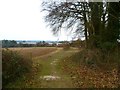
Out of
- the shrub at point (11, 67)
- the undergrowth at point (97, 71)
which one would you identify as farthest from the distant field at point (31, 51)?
the undergrowth at point (97, 71)

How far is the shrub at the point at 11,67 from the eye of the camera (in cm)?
1652

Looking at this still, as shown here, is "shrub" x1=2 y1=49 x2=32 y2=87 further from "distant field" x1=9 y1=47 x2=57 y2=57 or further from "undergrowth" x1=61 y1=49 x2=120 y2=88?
"undergrowth" x1=61 y1=49 x2=120 y2=88

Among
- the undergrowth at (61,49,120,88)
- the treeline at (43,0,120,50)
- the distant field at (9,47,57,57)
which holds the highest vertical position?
the treeline at (43,0,120,50)

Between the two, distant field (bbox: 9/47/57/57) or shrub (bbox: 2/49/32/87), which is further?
distant field (bbox: 9/47/57/57)

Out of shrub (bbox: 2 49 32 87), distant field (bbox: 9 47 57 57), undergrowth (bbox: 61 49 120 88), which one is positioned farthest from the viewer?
distant field (bbox: 9 47 57 57)

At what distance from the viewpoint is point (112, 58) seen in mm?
23203

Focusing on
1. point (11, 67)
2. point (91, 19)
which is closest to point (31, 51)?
point (91, 19)

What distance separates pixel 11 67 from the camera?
1698 cm

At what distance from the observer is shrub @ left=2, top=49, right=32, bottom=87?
16516mm

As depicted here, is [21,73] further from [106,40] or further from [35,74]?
[106,40]

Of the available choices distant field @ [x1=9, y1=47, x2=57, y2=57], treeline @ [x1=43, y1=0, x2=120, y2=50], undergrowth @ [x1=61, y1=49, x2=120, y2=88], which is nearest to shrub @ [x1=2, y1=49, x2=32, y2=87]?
distant field @ [x1=9, y1=47, x2=57, y2=57]

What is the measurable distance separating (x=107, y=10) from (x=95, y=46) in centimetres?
342

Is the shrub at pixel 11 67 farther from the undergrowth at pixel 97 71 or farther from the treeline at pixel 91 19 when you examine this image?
the treeline at pixel 91 19

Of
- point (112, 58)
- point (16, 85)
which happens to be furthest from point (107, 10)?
point (16, 85)
